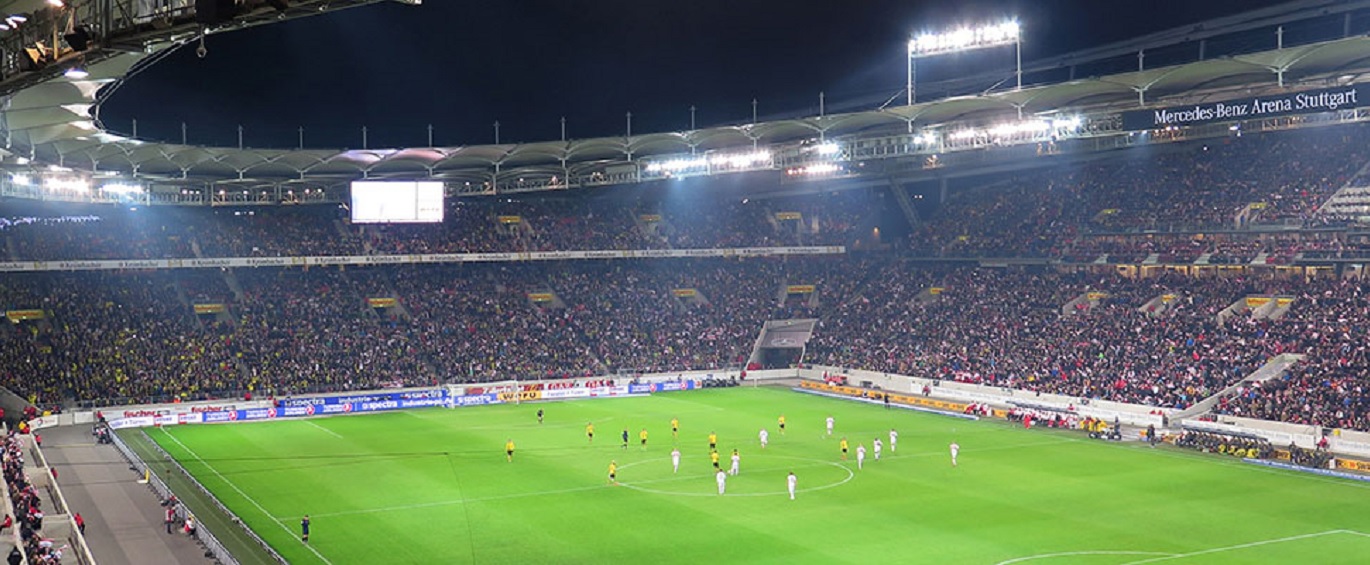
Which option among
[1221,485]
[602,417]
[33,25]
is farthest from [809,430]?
[33,25]

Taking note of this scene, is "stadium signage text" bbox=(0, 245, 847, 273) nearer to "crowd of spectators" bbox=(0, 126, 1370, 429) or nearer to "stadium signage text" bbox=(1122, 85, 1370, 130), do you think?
"crowd of spectators" bbox=(0, 126, 1370, 429)

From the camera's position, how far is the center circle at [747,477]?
37156mm

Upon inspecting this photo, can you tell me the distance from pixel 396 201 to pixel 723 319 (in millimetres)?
22802

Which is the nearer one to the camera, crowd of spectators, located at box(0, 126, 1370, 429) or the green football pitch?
the green football pitch

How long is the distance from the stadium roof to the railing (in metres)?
11.5

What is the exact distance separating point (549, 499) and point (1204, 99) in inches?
1429

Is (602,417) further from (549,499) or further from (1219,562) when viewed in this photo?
(1219,562)

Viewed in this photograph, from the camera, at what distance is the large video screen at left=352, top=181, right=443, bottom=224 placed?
2453 inches

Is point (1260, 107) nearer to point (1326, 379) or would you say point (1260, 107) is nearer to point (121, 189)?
point (1326, 379)

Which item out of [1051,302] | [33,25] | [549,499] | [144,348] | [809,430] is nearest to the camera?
[33,25]

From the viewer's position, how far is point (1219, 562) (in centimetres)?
2794

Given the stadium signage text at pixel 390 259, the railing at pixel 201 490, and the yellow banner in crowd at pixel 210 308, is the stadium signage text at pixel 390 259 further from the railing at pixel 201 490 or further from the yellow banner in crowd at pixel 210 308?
the railing at pixel 201 490

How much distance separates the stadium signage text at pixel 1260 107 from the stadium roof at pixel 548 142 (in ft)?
4.81

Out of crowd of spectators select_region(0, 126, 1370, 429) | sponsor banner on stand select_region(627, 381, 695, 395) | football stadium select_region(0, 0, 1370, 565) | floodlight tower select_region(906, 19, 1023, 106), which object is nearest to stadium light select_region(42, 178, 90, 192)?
football stadium select_region(0, 0, 1370, 565)
